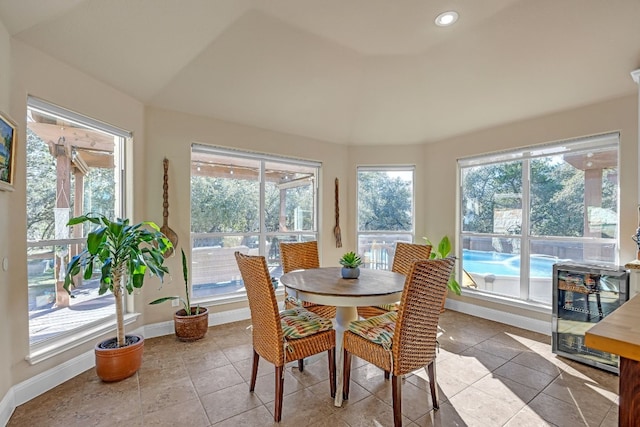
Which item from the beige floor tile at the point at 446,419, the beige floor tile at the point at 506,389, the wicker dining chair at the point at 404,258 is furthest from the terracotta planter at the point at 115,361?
the beige floor tile at the point at 506,389

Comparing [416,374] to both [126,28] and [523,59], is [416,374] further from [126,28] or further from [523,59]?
[126,28]

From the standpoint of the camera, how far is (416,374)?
258 centimetres

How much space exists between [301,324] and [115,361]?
154cm

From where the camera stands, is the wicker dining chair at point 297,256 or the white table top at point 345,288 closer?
the white table top at point 345,288

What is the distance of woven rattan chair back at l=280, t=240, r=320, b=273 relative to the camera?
10.9ft

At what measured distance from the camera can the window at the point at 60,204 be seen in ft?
7.80

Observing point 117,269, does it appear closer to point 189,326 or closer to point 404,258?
point 189,326

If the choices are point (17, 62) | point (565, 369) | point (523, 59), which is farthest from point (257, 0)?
point (565, 369)

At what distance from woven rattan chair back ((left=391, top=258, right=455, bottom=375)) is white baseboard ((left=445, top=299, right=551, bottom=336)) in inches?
91.1

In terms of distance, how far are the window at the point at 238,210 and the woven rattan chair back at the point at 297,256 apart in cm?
85

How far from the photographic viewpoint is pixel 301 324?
7.32 ft

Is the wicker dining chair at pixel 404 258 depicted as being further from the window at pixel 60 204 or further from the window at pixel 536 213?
the window at pixel 60 204

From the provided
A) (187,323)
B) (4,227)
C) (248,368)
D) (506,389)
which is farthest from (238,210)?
(506,389)

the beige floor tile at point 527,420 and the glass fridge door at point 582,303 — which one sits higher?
the glass fridge door at point 582,303
